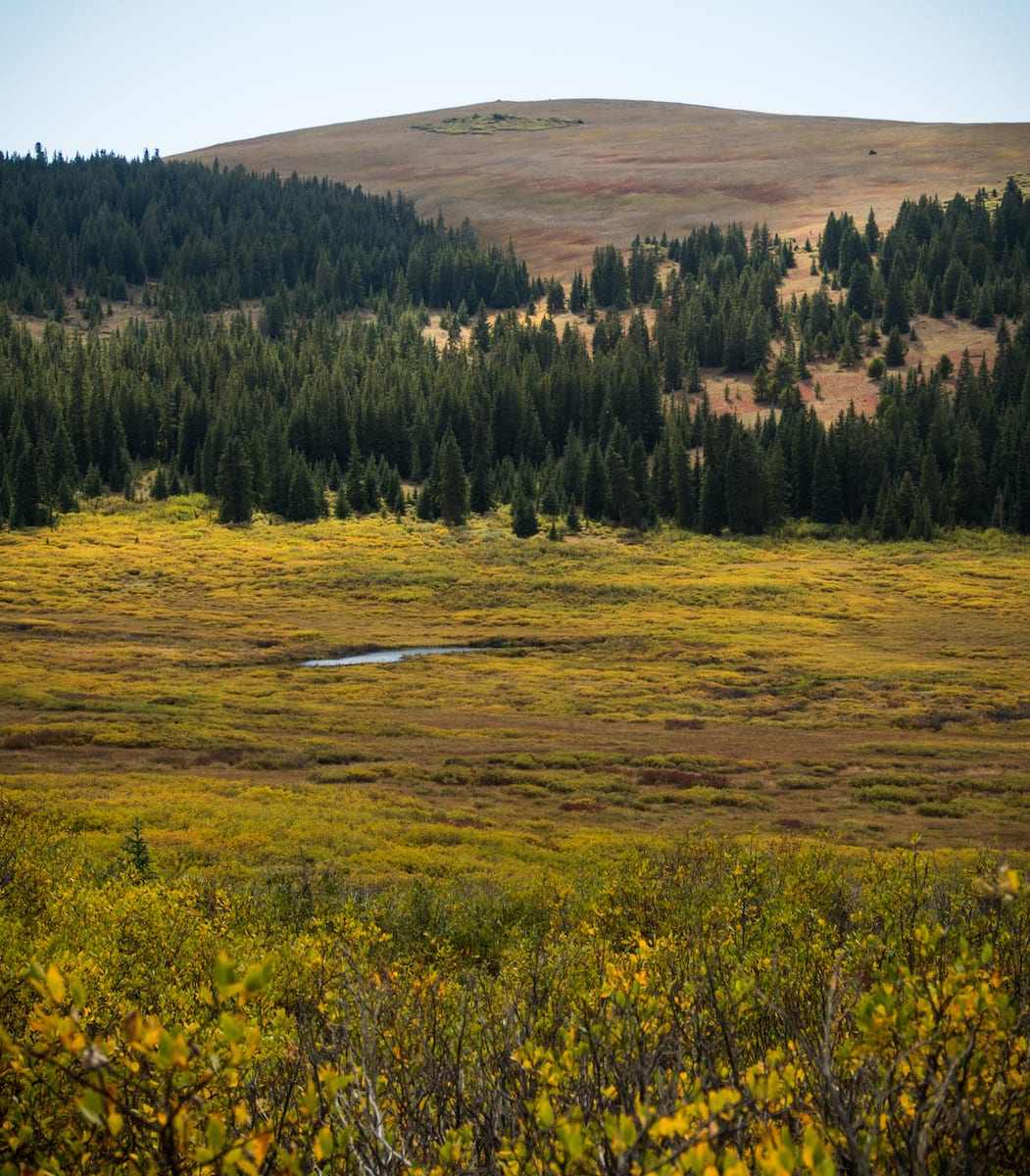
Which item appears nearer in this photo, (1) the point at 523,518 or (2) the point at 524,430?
(1) the point at 523,518

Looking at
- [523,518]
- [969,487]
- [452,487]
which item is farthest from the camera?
[452,487]

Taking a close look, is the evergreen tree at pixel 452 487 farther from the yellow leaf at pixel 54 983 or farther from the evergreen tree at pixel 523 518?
the yellow leaf at pixel 54 983

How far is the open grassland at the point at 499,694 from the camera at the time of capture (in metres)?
36.1

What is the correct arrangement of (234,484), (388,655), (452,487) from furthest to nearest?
(452,487) < (234,484) < (388,655)

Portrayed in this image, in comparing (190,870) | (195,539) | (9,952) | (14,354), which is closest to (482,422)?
(195,539)

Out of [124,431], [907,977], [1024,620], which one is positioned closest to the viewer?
[907,977]

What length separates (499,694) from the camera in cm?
6200

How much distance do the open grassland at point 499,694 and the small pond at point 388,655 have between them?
1.30 meters

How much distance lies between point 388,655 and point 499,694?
1564cm

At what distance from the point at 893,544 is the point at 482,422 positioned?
61455 millimetres

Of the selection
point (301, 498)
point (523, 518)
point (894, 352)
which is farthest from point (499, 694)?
point (894, 352)

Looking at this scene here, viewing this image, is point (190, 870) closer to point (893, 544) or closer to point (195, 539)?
point (195, 539)

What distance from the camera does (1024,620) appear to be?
80.4m

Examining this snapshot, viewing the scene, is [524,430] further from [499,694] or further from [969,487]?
[499,694]
